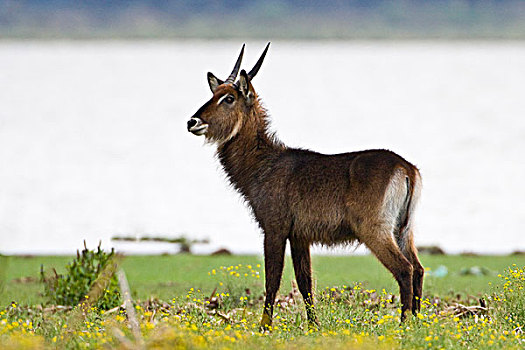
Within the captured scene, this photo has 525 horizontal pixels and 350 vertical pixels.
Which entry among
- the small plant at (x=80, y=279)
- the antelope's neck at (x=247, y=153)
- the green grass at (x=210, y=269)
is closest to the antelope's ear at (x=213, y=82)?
the antelope's neck at (x=247, y=153)

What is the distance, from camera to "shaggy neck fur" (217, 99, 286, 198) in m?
10.3

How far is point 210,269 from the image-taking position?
15.8m

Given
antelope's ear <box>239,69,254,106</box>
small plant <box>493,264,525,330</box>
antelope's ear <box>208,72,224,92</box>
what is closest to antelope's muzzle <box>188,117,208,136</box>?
antelope's ear <box>239,69,254,106</box>

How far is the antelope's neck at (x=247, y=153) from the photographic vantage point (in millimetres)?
10281

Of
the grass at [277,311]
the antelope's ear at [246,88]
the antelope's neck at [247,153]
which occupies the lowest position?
the grass at [277,311]

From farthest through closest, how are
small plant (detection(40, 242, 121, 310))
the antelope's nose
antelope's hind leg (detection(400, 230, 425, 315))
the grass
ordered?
1. small plant (detection(40, 242, 121, 310))
2. the antelope's nose
3. antelope's hind leg (detection(400, 230, 425, 315))
4. the grass

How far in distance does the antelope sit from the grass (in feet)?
1.76

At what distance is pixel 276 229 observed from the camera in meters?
9.78

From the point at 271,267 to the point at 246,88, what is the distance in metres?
2.09

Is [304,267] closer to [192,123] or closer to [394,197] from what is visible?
[394,197]

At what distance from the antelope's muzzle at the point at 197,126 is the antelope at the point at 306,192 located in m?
0.01

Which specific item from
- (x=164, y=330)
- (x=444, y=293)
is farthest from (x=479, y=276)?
(x=164, y=330)

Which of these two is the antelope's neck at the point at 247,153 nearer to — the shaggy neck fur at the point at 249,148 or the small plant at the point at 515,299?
the shaggy neck fur at the point at 249,148

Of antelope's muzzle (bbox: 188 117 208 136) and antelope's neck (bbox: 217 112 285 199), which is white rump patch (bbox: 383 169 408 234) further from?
antelope's muzzle (bbox: 188 117 208 136)
